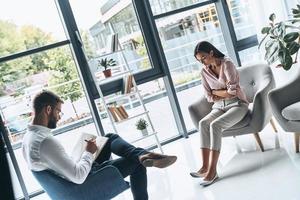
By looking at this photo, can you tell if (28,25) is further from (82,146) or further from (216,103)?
(216,103)

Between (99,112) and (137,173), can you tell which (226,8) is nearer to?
(99,112)

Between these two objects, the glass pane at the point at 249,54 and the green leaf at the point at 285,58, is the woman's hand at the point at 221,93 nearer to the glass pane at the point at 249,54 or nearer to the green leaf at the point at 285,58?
the green leaf at the point at 285,58

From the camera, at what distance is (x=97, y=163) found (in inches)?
107

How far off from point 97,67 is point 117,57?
0.98 ft

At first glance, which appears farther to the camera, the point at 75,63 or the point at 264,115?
the point at 75,63

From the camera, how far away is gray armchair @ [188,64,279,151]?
318 cm

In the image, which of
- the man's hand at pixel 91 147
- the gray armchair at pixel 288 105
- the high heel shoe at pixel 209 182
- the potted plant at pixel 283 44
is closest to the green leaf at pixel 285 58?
the potted plant at pixel 283 44

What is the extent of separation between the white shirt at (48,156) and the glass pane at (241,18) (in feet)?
11.4

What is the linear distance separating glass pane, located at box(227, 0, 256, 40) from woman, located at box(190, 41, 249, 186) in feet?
6.04

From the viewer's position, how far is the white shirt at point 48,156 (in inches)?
87.3

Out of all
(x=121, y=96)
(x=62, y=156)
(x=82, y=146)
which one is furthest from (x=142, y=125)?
(x=62, y=156)

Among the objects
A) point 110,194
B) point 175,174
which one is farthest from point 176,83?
point 110,194

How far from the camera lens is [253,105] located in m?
3.20

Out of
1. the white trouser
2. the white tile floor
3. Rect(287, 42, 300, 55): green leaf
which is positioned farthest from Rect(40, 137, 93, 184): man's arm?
Rect(287, 42, 300, 55): green leaf
